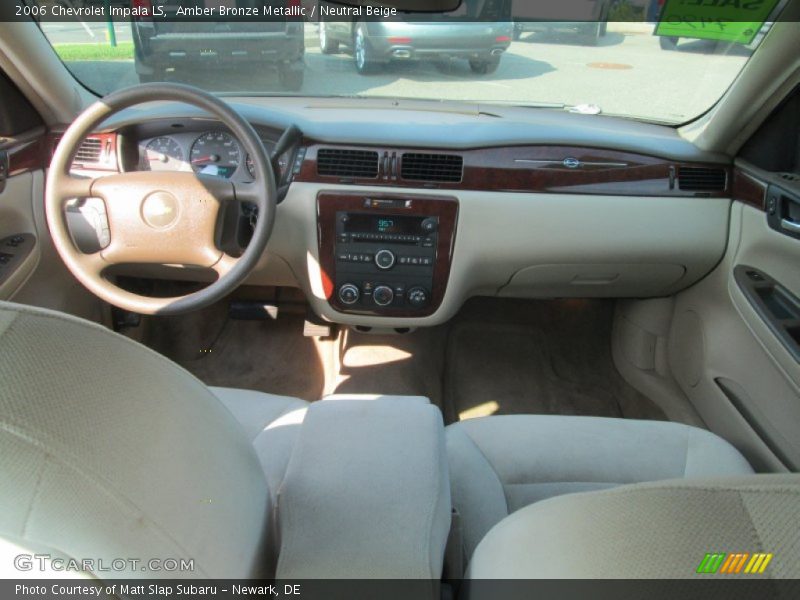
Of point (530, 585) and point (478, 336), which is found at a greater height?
point (530, 585)

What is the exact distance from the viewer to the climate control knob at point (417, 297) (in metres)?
2.49

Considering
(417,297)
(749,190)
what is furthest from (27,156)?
(749,190)

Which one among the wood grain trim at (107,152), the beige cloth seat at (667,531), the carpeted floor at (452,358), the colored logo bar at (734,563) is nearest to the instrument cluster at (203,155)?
the wood grain trim at (107,152)

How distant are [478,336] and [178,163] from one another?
1580 millimetres

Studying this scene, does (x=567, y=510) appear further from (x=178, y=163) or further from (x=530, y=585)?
(x=178, y=163)

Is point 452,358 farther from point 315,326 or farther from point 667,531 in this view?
point 667,531

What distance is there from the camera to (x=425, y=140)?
2.30m

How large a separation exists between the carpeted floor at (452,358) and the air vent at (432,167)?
3.12 ft

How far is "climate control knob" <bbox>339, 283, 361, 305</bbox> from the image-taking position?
2494 mm

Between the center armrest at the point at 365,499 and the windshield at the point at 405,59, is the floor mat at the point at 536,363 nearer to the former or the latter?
the windshield at the point at 405,59

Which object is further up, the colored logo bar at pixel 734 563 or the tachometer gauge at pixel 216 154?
the colored logo bar at pixel 734 563

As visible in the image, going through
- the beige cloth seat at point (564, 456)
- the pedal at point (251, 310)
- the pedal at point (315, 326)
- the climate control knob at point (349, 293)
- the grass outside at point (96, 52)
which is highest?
the grass outside at point (96, 52)

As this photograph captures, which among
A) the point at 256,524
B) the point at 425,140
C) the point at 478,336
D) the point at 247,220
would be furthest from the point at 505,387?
the point at 256,524

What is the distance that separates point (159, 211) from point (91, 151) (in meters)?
0.63
